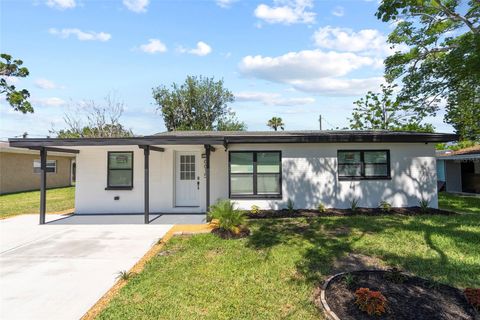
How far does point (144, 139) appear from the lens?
8.30 m

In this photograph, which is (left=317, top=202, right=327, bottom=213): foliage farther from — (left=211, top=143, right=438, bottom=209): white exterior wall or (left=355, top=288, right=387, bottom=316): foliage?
(left=355, top=288, right=387, bottom=316): foliage

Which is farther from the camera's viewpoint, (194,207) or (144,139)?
(194,207)

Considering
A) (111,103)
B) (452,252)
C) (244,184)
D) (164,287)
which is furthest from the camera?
(111,103)

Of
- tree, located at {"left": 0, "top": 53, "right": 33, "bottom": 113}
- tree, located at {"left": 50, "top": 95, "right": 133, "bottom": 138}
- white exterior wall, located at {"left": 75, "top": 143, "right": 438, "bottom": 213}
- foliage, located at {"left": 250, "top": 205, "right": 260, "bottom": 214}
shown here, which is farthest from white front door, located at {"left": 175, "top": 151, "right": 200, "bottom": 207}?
tree, located at {"left": 50, "top": 95, "right": 133, "bottom": 138}

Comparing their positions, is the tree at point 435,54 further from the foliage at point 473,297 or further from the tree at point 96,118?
the tree at point 96,118

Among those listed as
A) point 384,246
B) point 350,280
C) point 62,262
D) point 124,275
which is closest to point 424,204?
point 384,246

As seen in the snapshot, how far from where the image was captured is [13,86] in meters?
22.7

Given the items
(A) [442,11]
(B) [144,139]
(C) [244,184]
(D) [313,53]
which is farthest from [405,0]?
(B) [144,139]

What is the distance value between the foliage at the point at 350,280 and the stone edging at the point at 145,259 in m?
3.45

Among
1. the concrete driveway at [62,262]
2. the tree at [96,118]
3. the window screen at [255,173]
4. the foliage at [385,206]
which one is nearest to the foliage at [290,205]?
the window screen at [255,173]

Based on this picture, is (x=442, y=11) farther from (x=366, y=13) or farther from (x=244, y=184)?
(x=244, y=184)

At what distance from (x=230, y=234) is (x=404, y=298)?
13.2 feet

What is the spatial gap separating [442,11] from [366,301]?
13.2 meters

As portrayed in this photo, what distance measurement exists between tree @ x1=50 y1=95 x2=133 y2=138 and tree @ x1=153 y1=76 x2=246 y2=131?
498 centimetres
